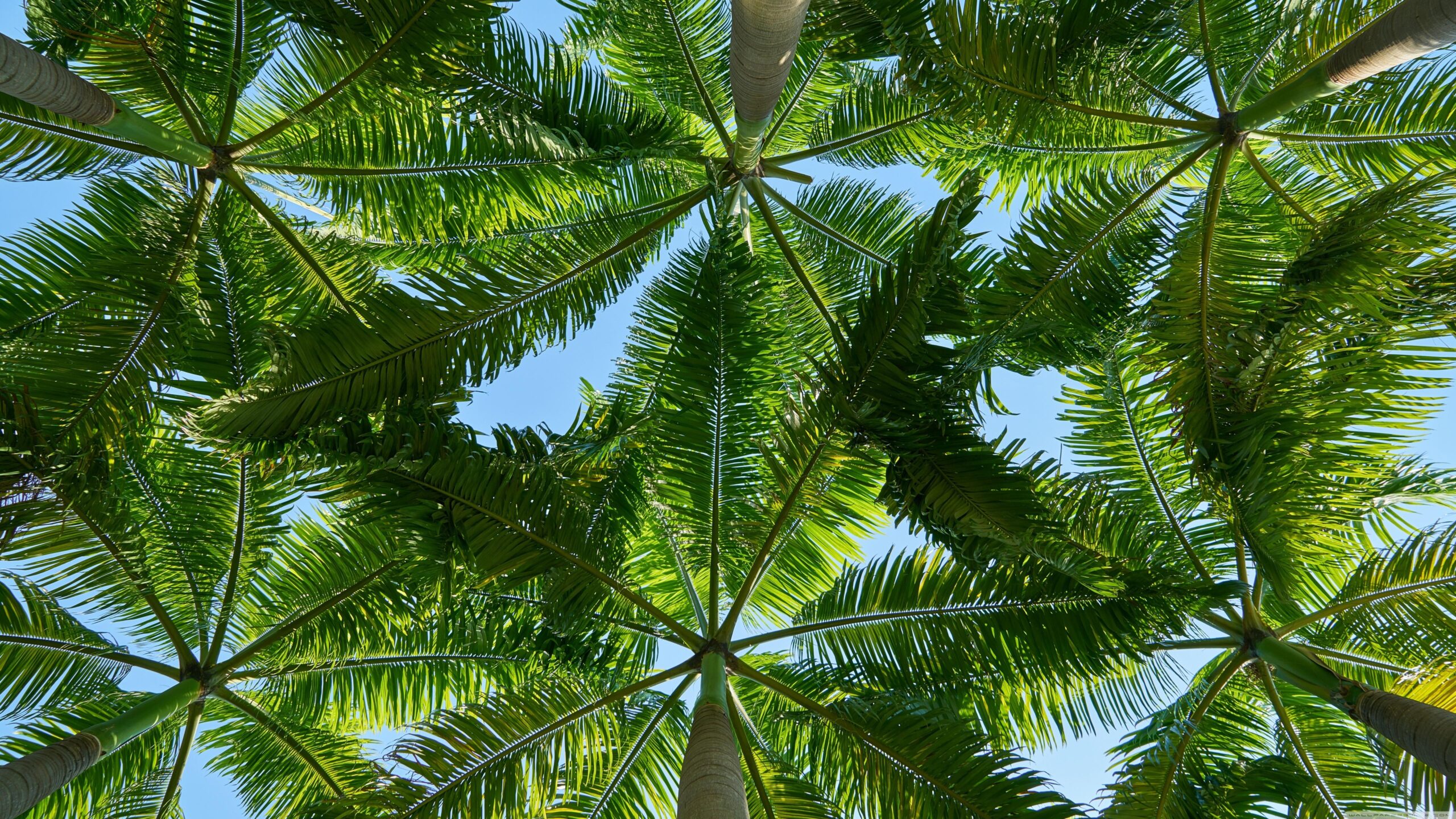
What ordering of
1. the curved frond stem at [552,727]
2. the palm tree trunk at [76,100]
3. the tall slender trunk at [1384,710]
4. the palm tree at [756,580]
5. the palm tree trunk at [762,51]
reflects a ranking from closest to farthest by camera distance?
the palm tree trunk at [762,51], the tall slender trunk at [1384,710], the palm tree trunk at [76,100], the palm tree at [756,580], the curved frond stem at [552,727]

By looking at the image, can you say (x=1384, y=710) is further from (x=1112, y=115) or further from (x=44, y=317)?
(x=44, y=317)

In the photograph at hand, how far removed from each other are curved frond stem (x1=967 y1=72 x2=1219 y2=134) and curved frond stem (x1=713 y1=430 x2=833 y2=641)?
2054 mm

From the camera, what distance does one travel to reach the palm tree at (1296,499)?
431 centimetres

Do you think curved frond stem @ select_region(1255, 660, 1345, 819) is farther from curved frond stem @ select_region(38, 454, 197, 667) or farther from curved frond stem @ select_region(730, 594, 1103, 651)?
curved frond stem @ select_region(38, 454, 197, 667)

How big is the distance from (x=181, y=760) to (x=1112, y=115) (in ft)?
22.6

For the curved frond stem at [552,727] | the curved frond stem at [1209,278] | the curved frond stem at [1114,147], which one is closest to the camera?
the curved frond stem at [552,727]

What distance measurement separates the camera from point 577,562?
15.3 feet

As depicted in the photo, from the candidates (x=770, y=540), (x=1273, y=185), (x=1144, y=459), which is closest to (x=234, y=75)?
(x=770, y=540)

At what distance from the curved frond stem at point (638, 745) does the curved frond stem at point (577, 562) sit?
28cm

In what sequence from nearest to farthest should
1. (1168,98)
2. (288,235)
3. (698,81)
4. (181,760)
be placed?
1. (1168,98)
2. (181,760)
3. (288,235)
4. (698,81)

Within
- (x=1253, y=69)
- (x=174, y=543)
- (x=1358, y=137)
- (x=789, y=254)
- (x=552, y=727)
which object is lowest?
(x=552, y=727)

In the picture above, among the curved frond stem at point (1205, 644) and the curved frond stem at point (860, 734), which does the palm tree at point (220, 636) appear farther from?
the curved frond stem at point (1205, 644)

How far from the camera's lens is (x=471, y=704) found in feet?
16.1

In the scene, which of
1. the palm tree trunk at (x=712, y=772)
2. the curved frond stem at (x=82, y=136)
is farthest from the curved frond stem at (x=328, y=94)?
the palm tree trunk at (x=712, y=772)
